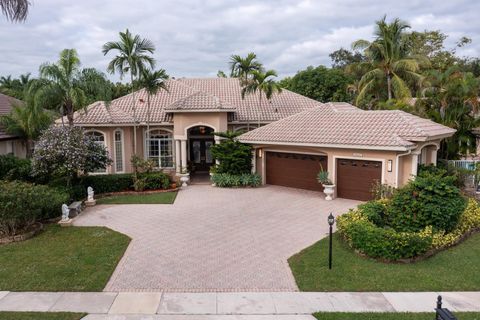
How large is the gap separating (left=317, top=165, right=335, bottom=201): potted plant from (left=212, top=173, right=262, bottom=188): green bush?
4.12 metres

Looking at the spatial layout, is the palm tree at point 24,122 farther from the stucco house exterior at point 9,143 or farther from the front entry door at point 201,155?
the front entry door at point 201,155

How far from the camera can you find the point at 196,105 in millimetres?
23016

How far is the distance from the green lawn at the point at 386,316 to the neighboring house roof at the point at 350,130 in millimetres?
9380

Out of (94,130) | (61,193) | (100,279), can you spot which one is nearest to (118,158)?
(94,130)

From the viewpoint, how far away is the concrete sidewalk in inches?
314

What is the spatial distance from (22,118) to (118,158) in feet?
19.0

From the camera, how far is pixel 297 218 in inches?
606

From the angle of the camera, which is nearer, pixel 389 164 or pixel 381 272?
pixel 381 272

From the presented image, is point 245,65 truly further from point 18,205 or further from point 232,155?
point 18,205

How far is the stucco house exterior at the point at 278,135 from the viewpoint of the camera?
1745 cm

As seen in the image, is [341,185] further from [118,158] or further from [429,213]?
[118,158]

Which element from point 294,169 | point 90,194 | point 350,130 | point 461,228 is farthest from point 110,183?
point 461,228

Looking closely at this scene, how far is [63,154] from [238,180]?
904 cm

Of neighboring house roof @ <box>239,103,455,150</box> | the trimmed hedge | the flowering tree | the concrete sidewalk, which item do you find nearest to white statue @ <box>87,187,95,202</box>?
the trimmed hedge
